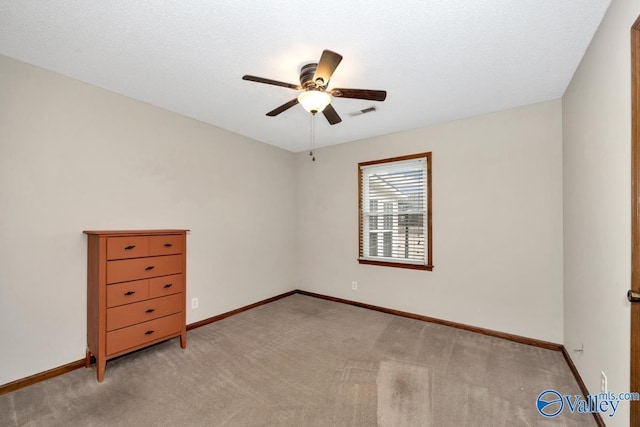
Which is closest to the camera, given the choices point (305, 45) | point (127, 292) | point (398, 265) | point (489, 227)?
point (305, 45)

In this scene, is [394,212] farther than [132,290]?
Yes

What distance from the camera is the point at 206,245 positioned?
319 centimetres

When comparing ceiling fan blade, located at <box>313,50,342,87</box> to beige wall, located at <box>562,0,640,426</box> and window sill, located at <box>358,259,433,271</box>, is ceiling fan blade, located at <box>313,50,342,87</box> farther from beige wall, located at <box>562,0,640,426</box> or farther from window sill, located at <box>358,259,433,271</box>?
window sill, located at <box>358,259,433,271</box>

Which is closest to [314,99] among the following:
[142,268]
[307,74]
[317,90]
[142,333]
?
[317,90]

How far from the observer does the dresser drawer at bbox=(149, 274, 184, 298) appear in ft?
7.68

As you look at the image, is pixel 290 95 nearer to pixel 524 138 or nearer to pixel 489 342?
pixel 524 138

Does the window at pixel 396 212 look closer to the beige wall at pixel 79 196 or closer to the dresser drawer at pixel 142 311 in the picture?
the beige wall at pixel 79 196

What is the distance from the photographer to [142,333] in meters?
2.26

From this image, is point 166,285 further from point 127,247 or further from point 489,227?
point 489,227

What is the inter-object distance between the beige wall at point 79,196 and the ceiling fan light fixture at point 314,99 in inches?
72.8

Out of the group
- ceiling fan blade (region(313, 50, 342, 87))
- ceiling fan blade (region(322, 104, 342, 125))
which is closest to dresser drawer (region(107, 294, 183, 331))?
ceiling fan blade (region(322, 104, 342, 125))

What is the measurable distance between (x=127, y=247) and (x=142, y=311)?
0.58 metres

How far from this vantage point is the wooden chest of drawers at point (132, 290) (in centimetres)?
204

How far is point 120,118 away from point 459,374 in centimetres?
378
